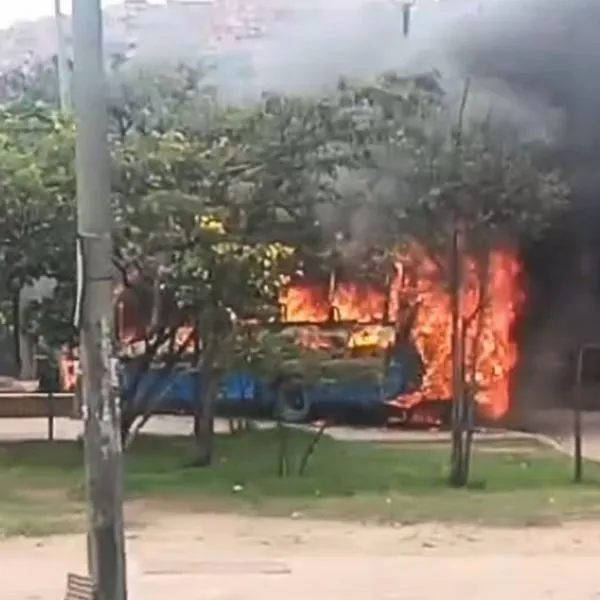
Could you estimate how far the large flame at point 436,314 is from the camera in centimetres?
1694

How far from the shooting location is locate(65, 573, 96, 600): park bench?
7238 millimetres

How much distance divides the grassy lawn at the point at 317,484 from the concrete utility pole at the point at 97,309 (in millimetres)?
4857

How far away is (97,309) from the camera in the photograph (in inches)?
284

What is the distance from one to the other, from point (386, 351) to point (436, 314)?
97cm

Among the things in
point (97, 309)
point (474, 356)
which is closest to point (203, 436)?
point (474, 356)

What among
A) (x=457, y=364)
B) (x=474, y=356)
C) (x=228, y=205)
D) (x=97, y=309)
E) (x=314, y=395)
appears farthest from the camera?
(x=314, y=395)

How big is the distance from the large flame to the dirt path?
4.16 m

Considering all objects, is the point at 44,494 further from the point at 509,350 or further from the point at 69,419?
the point at 509,350

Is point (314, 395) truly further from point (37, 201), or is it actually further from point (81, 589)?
point (81, 589)

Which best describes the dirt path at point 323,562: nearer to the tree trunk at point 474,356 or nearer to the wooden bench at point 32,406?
the tree trunk at point 474,356

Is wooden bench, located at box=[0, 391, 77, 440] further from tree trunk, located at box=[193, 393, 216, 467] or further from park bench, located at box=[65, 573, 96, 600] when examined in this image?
park bench, located at box=[65, 573, 96, 600]

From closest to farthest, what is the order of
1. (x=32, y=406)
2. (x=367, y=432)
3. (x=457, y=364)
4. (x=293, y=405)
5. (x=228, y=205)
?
(x=228, y=205), (x=457, y=364), (x=367, y=432), (x=293, y=405), (x=32, y=406)

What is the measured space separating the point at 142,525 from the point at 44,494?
2329 mm

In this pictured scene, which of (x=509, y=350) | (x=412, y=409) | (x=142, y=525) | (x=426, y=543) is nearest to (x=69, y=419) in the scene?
(x=412, y=409)
